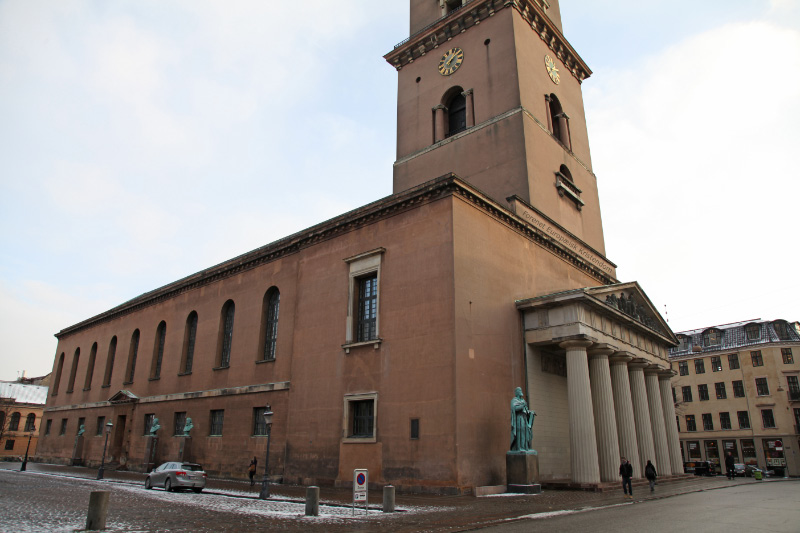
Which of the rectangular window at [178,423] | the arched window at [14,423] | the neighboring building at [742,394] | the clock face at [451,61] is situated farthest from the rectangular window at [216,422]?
the arched window at [14,423]

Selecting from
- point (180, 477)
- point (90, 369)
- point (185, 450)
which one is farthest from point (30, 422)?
point (180, 477)

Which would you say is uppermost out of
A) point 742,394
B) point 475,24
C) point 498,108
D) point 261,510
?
point 475,24

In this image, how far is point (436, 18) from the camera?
36.4 metres

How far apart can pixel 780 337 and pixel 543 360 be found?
43.3 m

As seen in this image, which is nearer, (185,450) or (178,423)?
(185,450)

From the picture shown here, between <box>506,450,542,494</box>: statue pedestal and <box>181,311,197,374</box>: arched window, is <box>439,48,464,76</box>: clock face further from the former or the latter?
<box>506,450,542,494</box>: statue pedestal

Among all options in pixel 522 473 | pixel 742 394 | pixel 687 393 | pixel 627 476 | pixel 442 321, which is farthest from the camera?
pixel 687 393

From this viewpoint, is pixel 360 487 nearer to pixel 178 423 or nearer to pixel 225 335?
pixel 225 335

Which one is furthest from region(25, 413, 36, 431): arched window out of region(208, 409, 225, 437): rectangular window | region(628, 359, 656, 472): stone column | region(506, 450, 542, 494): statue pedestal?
region(628, 359, 656, 472): stone column

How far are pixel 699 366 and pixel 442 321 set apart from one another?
5021 cm

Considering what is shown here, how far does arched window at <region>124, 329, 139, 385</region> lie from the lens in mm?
39562

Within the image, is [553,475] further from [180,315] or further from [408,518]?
[180,315]

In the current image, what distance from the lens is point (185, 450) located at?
30.8m

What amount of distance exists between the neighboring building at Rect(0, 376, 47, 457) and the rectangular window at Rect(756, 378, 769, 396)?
79068 mm
